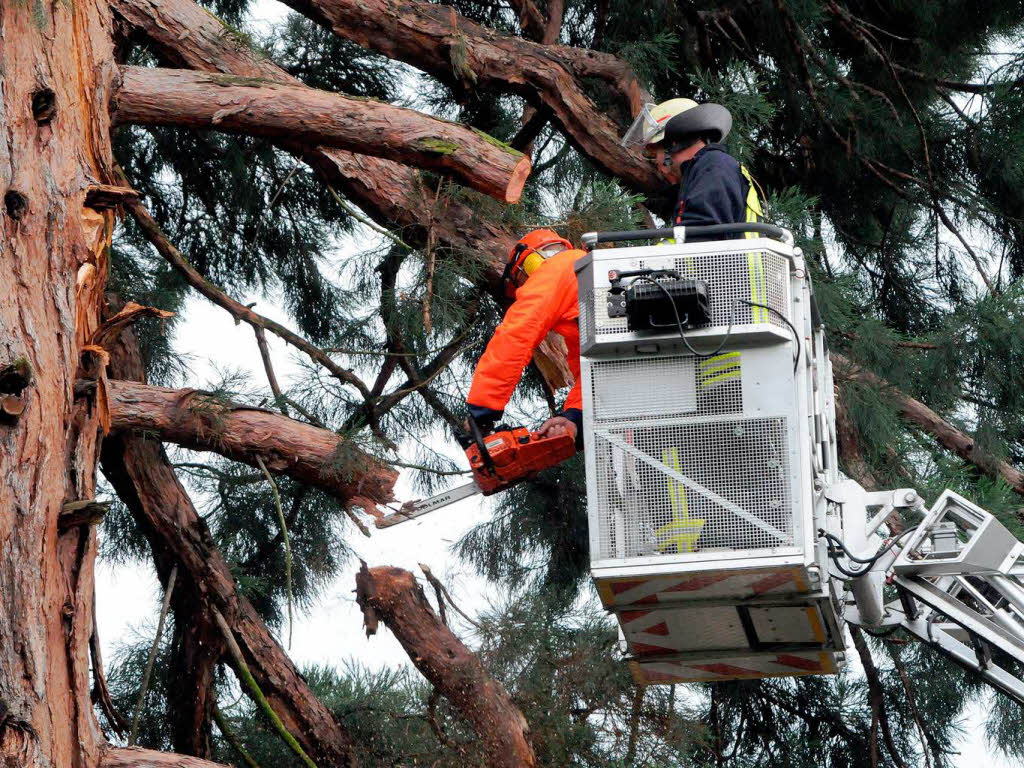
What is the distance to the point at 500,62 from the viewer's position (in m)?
7.72

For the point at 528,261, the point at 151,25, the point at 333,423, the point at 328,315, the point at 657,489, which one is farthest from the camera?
the point at 328,315

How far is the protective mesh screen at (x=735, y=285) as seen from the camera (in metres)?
4.93

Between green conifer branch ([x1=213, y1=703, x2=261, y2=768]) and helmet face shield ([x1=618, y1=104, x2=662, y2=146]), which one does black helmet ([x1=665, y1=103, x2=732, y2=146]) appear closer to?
helmet face shield ([x1=618, y1=104, x2=662, y2=146])

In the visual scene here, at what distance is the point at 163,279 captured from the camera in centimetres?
862

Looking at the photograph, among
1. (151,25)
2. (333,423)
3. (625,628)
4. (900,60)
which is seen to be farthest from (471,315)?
(900,60)

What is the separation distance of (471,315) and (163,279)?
200 cm

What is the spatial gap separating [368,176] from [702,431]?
2.74 metres

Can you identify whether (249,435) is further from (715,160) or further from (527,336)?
(715,160)

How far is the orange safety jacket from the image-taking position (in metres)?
5.93

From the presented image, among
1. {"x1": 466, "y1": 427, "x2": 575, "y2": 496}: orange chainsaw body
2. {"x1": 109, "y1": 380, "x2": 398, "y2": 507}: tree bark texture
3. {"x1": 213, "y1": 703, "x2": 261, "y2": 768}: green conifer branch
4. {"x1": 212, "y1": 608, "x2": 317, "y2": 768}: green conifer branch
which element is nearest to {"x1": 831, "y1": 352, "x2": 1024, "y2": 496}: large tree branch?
{"x1": 466, "y1": 427, "x2": 575, "y2": 496}: orange chainsaw body

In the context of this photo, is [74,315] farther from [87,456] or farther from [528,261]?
[528,261]

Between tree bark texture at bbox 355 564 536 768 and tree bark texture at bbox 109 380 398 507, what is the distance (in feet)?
1.37

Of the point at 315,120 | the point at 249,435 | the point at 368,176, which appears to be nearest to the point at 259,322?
the point at 249,435

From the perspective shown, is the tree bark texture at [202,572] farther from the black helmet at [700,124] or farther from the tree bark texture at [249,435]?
the black helmet at [700,124]
